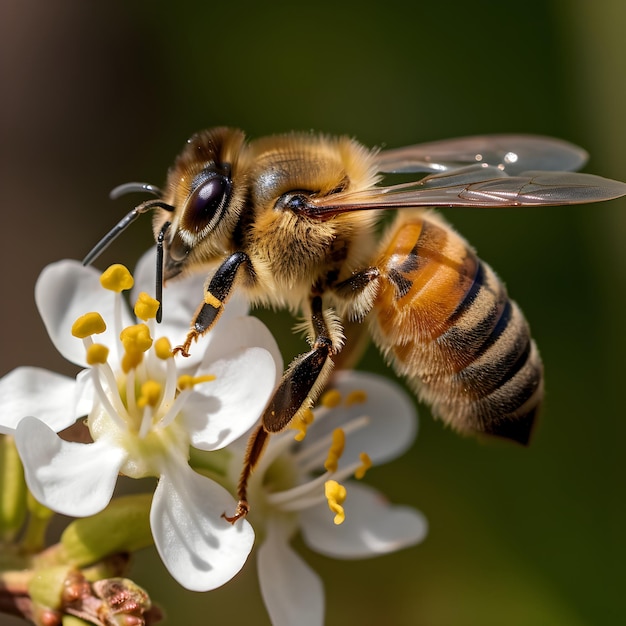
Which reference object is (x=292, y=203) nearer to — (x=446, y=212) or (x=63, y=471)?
(x=63, y=471)

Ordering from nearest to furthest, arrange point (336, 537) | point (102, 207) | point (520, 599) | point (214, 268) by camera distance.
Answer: point (214, 268)
point (336, 537)
point (520, 599)
point (102, 207)

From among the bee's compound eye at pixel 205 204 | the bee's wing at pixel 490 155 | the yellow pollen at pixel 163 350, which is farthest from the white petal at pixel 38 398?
the bee's wing at pixel 490 155

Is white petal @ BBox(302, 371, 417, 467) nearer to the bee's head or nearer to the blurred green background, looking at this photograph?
the bee's head

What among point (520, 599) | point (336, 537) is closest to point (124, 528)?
point (336, 537)

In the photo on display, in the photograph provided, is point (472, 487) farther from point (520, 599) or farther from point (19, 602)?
point (19, 602)

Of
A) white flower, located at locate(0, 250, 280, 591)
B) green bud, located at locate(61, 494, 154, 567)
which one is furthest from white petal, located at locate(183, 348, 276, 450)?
green bud, located at locate(61, 494, 154, 567)

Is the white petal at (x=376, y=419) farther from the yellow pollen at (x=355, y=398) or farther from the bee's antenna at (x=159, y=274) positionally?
the bee's antenna at (x=159, y=274)

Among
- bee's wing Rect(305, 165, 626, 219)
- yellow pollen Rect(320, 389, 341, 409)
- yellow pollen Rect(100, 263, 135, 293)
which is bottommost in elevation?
yellow pollen Rect(320, 389, 341, 409)
